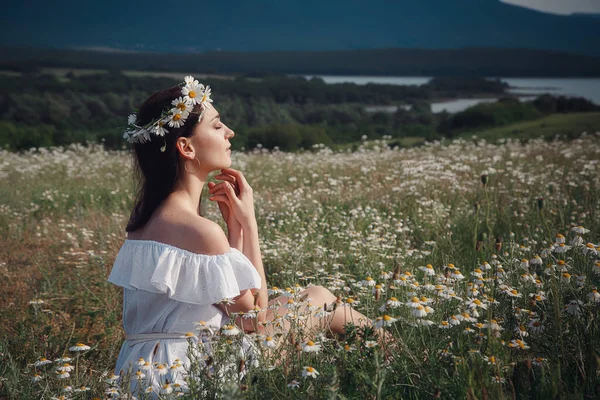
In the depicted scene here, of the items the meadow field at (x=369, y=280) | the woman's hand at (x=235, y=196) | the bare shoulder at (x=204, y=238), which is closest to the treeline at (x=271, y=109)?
the meadow field at (x=369, y=280)

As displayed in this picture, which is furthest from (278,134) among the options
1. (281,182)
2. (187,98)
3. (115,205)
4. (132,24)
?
(132,24)

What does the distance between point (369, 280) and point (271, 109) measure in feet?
88.7

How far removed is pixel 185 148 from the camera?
10.2 feet

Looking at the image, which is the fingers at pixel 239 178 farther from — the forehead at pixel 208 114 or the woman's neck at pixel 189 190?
the forehead at pixel 208 114

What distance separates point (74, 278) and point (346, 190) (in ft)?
11.3

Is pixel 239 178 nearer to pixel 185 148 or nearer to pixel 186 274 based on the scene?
pixel 185 148

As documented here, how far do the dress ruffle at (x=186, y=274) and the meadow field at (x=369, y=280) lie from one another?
7.8 inches

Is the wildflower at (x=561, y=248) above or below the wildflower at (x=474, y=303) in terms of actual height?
above

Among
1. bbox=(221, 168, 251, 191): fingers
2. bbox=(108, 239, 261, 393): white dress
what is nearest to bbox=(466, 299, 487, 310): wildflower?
bbox=(108, 239, 261, 393): white dress

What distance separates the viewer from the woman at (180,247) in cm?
269

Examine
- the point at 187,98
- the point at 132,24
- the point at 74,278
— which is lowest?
the point at 74,278

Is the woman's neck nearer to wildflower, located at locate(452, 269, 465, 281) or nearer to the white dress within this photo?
the white dress

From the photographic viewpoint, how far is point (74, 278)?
4.91 m

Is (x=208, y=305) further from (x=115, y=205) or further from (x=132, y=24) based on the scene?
(x=132, y=24)
